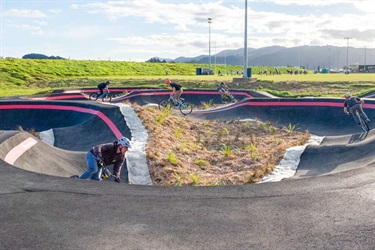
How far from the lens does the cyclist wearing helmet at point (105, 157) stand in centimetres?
1080

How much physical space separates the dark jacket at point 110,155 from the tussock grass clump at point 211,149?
2.28 meters

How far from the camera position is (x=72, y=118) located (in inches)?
950

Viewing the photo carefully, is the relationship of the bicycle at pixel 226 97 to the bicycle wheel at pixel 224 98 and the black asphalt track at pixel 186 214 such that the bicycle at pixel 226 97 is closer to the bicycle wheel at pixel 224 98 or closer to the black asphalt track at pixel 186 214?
the bicycle wheel at pixel 224 98

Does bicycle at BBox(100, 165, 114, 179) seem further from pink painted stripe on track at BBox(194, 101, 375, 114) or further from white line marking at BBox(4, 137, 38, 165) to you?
pink painted stripe on track at BBox(194, 101, 375, 114)

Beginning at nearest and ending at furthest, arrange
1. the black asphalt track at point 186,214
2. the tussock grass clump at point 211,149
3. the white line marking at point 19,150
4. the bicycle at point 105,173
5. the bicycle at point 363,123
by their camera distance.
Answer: the black asphalt track at point 186,214 < the bicycle at point 105,173 < the white line marking at point 19,150 < the tussock grass clump at point 211,149 < the bicycle at point 363,123

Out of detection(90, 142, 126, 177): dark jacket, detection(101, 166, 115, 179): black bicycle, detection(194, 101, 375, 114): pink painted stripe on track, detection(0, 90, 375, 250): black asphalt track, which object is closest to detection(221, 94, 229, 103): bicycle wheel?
detection(194, 101, 375, 114): pink painted stripe on track

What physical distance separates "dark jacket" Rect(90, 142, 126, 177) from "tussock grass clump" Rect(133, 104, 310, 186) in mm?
2277

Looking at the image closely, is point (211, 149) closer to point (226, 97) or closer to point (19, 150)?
point (19, 150)

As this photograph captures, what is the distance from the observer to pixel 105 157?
36.5ft

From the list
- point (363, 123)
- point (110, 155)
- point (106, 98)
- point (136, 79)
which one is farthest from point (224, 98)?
point (136, 79)

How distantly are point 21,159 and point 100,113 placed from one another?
9.58 metres

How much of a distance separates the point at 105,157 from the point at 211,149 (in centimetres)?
784

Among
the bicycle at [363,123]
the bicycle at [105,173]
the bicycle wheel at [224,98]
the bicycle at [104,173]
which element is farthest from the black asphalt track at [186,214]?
the bicycle wheel at [224,98]

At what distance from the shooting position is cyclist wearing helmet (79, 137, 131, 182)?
10.8 m
